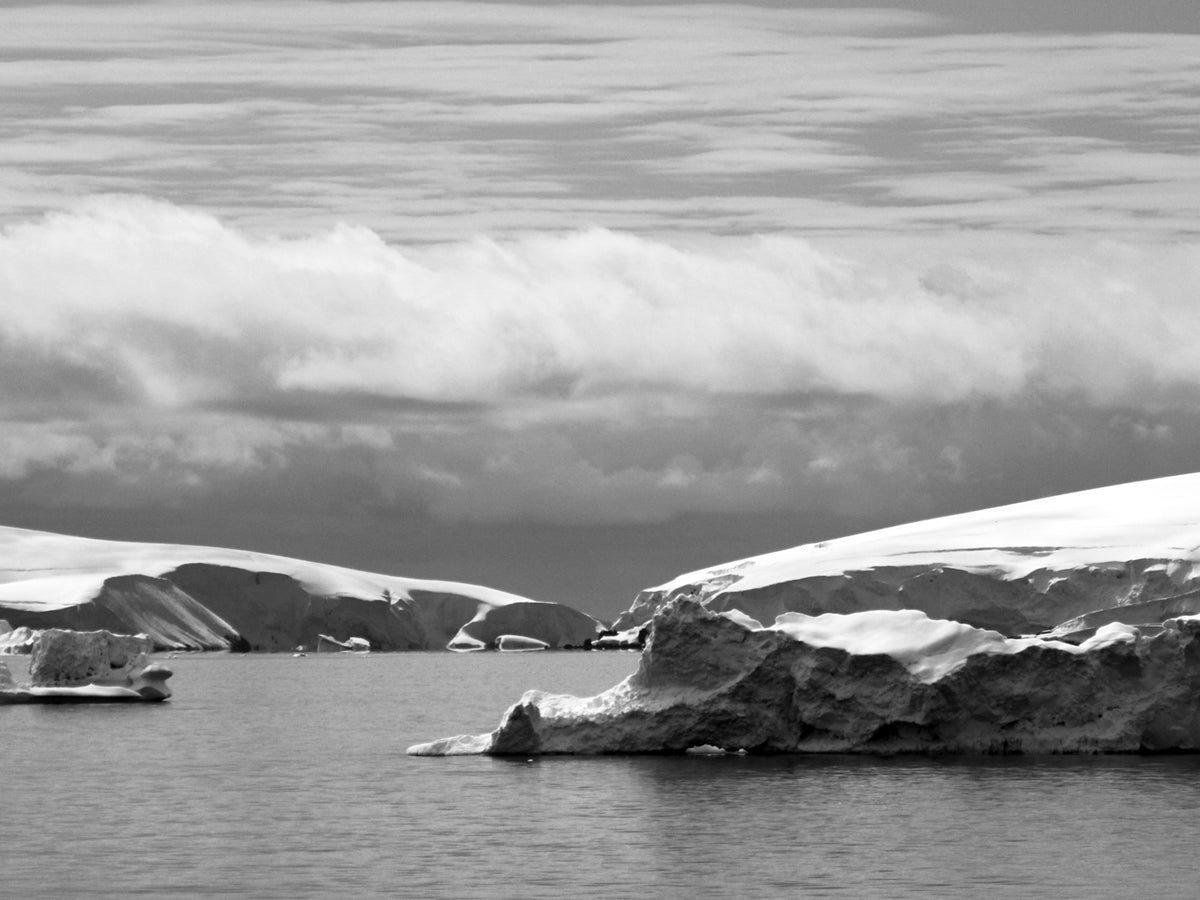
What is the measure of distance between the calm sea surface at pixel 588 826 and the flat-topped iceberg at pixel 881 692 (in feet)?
1.66

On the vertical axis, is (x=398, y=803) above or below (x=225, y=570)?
below

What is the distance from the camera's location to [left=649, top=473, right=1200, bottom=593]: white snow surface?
7712 cm

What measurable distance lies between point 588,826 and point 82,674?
35.1 m

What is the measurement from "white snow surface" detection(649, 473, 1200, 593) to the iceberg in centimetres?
3211

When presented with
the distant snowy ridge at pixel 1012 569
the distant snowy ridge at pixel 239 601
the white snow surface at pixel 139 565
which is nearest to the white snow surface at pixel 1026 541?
the distant snowy ridge at pixel 1012 569

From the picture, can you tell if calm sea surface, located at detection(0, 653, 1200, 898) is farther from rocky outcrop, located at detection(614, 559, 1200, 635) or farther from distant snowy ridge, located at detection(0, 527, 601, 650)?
distant snowy ridge, located at detection(0, 527, 601, 650)

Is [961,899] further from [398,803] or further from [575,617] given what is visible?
[575,617]

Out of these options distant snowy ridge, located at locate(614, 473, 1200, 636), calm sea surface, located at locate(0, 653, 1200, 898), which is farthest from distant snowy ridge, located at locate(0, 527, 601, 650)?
calm sea surface, located at locate(0, 653, 1200, 898)

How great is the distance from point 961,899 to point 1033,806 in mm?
6660

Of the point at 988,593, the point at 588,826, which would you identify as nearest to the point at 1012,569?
the point at 988,593

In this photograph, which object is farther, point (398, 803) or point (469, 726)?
point (469, 726)

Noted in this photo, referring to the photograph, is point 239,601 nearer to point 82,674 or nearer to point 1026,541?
point 1026,541

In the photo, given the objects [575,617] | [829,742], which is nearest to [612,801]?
[829,742]

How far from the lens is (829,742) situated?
30516 millimetres
